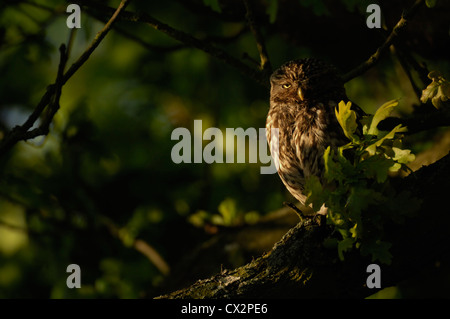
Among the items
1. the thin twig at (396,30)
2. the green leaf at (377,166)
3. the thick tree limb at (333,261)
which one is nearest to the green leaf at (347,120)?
the green leaf at (377,166)

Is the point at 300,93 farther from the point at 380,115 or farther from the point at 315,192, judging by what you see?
the point at 315,192

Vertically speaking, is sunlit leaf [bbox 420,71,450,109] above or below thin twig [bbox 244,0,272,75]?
below

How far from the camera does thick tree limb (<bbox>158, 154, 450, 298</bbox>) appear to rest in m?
2.49

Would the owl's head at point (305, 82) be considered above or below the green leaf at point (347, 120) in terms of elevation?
above

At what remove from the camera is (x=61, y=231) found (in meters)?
5.05

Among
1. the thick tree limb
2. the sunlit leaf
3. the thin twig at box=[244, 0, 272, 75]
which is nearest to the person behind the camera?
the thick tree limb

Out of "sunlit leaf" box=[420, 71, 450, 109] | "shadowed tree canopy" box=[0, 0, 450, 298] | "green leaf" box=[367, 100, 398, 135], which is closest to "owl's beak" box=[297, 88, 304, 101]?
"shadowed tree canopy" box=[0, 0, 450, 298]

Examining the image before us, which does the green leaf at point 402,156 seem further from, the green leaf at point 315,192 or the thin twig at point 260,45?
the thin twig at point 260,45

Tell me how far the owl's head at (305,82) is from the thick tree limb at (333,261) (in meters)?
1.33

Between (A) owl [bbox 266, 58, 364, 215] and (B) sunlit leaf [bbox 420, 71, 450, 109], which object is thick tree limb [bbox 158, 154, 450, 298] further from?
(A) owl [bbox 266, 58, 364, 215]

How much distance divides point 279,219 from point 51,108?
2.16 meters

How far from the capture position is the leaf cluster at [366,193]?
2250 mm
